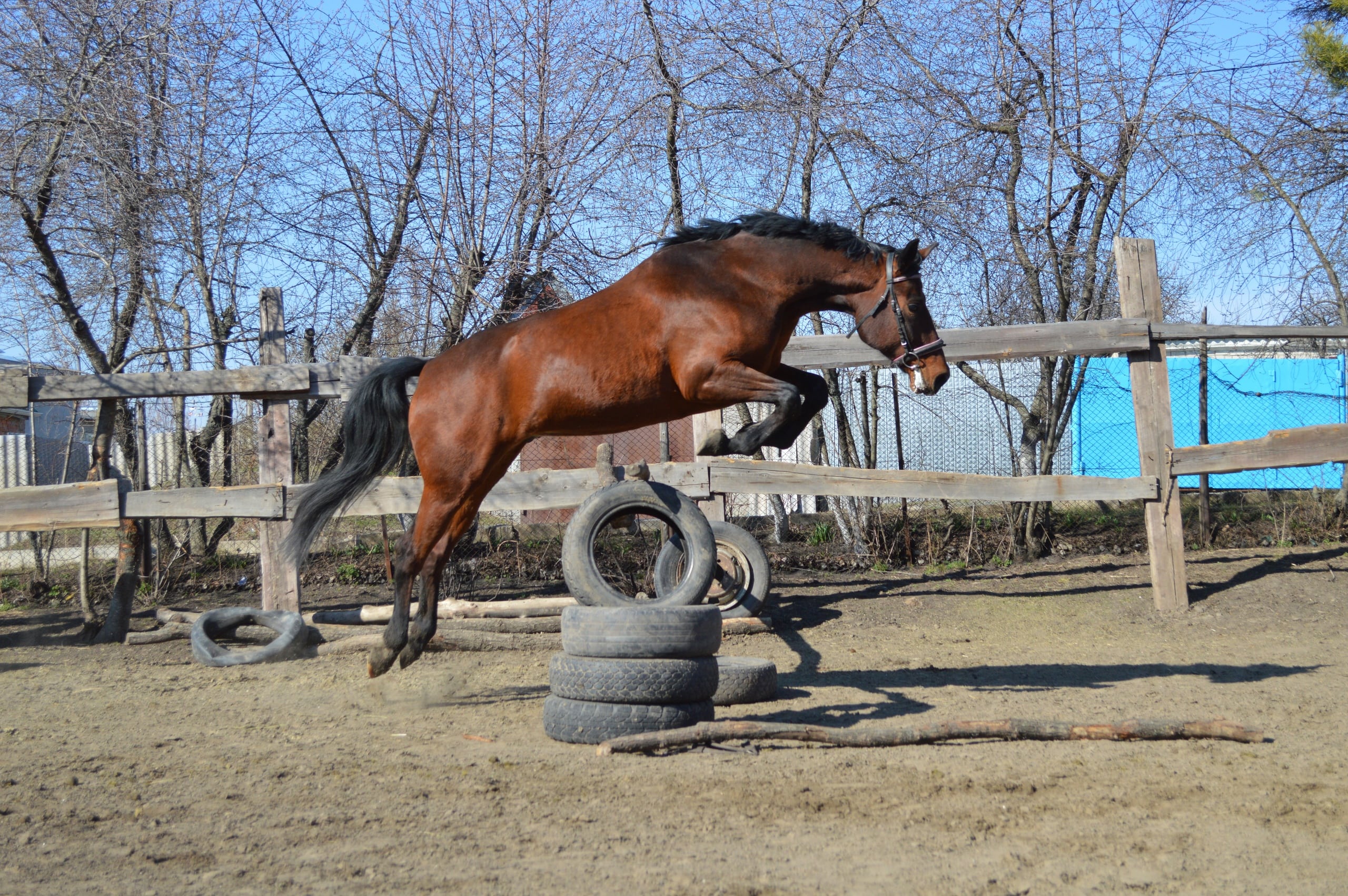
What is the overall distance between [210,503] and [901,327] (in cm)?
519

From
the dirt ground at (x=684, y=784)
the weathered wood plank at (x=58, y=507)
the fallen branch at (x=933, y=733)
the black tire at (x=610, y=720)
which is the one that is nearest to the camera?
the dirt ground at (x=684, y=784)

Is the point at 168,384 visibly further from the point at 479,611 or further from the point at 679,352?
the point at 679,352

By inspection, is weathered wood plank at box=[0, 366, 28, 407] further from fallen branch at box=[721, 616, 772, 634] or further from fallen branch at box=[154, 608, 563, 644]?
fallen branch at box=[721, 616, 772, 634]

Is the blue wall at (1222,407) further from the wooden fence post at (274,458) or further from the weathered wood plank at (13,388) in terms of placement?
the weathered wood plank at (13,388)

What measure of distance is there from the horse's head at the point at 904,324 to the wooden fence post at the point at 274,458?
4.55 metres

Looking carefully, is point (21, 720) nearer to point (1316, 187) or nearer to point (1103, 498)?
point (1103, 498)

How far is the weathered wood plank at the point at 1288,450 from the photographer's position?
707 cm

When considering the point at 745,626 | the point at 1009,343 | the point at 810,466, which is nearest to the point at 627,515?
the point at 745,626

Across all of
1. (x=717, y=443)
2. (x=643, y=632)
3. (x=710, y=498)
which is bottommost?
(x=643, y=632)

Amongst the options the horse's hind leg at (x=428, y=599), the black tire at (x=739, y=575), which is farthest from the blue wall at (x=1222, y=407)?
the horse's hind leg at (x=428, y=599)

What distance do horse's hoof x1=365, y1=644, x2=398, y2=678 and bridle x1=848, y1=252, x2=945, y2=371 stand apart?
3.17 meters

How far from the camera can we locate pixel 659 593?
6.39 m

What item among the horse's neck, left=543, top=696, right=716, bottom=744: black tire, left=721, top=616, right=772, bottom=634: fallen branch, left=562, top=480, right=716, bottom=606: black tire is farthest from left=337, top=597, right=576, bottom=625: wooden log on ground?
the horse's neck

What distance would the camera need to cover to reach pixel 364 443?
226 inches
